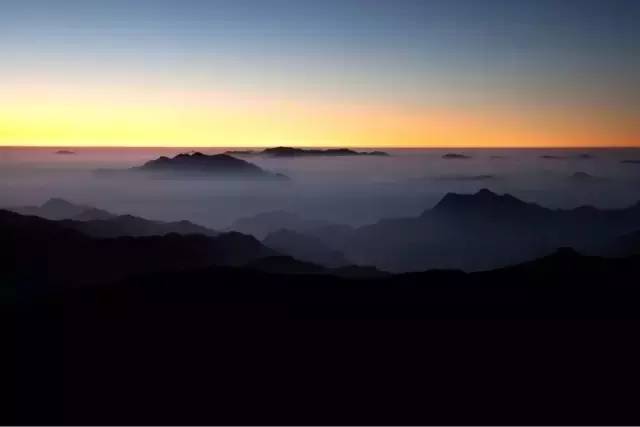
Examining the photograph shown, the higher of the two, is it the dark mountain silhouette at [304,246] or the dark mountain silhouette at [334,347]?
the dark mountain silhouette at [304,246]

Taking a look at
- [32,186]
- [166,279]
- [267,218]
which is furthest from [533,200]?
[32,186]

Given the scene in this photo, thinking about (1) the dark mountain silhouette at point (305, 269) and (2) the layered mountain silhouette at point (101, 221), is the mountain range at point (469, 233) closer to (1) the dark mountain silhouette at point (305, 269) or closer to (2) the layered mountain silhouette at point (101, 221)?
(1) the dark mountain silhouette at point (305, 269)

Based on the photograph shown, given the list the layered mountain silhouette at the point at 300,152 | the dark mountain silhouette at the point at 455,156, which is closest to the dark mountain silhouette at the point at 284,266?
the layered mountain silhouette at the point at 300,152

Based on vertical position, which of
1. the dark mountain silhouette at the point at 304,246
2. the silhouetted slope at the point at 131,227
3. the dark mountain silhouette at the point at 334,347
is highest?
the silhouetted slope at the point at 131,227

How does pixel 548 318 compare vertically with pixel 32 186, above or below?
below

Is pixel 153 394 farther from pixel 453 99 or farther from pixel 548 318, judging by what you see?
pixel 453 99

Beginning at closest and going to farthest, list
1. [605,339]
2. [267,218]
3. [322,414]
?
[322,414], [605,339], [267,218]

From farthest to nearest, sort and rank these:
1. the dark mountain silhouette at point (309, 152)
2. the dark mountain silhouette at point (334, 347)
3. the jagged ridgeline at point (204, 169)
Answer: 1. the dark mountain silhouette at point (309, 152)
2. the jagged ridgeline at point (204, 169)
3. the dark mountain silhouette at point (334, 347)
